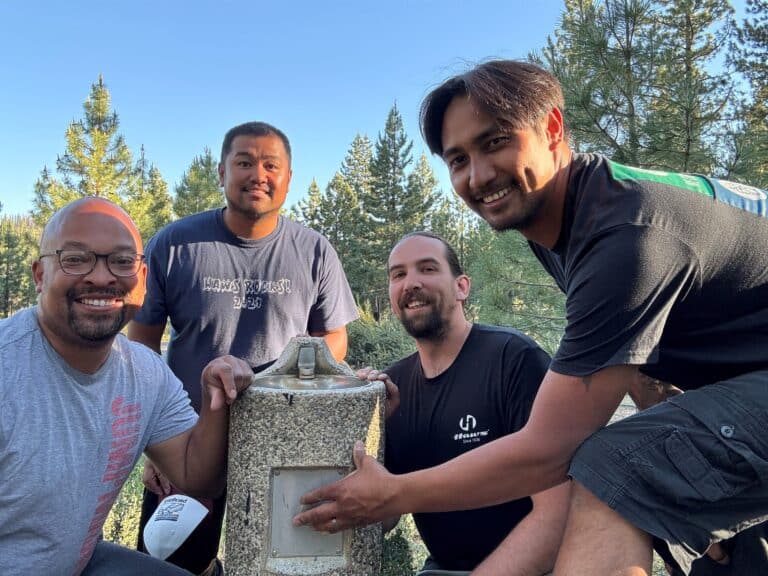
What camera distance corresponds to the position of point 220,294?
2.91 metres

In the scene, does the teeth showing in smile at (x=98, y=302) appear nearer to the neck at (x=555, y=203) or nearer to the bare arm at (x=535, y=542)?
the neck at (x=555, y=203)

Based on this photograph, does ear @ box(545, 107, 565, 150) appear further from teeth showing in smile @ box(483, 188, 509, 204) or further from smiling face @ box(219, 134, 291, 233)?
smiling face @ box(219, 134, 291, 233)

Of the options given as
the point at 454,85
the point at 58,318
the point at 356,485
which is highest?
the point at 454,85

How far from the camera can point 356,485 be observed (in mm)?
1777

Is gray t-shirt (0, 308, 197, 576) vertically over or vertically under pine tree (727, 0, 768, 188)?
under

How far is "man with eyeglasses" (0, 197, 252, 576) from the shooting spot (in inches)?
72.5

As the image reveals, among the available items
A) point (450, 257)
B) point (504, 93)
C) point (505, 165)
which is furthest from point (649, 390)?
point (504, 93)

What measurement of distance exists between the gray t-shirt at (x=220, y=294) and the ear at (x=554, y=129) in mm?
1632

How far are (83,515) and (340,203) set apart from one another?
2814 cm

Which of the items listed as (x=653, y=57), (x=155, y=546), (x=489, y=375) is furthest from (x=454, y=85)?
(x=653, y=57)

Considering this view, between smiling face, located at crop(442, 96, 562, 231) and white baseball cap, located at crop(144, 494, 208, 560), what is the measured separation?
5.55 ft

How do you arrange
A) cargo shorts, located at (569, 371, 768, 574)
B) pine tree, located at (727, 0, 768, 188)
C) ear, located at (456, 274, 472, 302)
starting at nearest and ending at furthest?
cargo shorts, located at (569, 371, 768, 574), ear, located at (456, 274, 472, 302), pine tree, located at (727, 0, 768, 188)

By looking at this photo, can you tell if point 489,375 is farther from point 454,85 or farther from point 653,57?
point 653,57

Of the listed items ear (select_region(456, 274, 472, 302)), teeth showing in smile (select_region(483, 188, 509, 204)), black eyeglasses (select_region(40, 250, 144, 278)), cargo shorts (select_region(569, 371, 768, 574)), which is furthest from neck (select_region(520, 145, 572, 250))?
black eyeglasses (select_region(40, 250, 144, 278))
